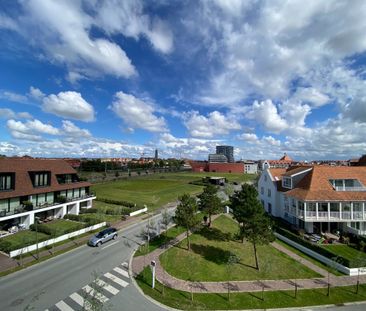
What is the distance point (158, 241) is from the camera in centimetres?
3256

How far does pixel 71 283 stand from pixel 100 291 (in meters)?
7.27

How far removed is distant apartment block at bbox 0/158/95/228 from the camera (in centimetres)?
3509

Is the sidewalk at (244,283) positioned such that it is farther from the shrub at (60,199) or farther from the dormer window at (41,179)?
the dormer window at (41,179)

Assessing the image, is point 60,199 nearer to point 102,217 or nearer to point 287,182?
point 102,217

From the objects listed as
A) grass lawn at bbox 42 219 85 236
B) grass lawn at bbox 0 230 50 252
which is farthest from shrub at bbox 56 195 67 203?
grass lawn at bbox 0 230 50 252

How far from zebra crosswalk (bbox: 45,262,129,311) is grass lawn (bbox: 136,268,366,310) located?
1830 mm

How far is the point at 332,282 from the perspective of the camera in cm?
2375

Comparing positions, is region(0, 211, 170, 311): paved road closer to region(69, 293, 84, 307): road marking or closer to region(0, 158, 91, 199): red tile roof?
region(69, 293, 84, 307): road marking

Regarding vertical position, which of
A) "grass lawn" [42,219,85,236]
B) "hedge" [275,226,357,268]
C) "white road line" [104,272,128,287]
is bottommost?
"white road line" [104,272,128,287]

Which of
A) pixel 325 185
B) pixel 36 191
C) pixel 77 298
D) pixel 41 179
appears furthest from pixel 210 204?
pixel 41 179

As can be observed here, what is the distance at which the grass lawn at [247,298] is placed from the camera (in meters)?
18.8

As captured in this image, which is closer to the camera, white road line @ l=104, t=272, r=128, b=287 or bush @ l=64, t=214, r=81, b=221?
white road line @ l=104, t=272, r=128, b=287

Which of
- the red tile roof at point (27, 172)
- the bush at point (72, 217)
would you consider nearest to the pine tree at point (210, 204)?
the bush at point (72, 217)

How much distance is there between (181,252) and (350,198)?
2413cm
